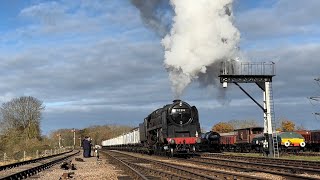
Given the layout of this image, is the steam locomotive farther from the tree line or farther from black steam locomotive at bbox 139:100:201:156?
the tree line

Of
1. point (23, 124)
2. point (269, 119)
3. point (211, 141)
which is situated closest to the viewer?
point (269, 119)

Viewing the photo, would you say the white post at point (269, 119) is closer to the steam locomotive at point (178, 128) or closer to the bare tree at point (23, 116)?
the steam locomotive at point (178, 128)

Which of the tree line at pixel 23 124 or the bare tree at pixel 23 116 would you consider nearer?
the tree line at pixel 23 124

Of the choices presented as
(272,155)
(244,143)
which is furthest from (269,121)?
(244,143)

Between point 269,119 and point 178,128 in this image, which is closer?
point 178,128

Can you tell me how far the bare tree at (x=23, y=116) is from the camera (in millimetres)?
74938

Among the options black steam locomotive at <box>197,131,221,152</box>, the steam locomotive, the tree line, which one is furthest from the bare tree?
the steam locomotive

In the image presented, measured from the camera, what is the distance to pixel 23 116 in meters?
77.9

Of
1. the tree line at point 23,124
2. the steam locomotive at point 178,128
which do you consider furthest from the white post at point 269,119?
the tree line at point 23,124

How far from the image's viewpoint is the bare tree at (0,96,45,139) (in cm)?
7494

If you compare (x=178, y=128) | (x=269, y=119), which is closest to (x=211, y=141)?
(x=269, y=119)

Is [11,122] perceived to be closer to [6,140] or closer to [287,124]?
[6,140]

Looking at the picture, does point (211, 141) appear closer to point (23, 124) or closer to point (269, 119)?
point (269, 119)

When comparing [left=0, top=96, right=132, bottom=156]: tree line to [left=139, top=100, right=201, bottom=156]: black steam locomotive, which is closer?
[left=139, top=100, right=201, bottom=156]: black steam locomotive
